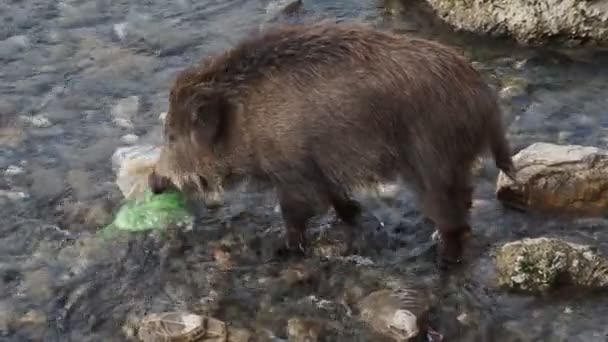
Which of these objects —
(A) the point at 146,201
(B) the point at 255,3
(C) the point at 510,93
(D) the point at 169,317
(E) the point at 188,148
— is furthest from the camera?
(B) the point at 255,3

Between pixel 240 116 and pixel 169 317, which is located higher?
pixel 240 116

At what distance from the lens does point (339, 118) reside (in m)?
5.79

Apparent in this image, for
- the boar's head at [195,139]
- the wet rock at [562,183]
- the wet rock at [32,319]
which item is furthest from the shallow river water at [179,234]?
the boar's head at [195,139]

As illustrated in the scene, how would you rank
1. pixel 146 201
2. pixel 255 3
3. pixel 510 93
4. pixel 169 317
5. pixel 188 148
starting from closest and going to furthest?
pixel 169 317 < pixel 188 148 < pixel 146 201 < pixel 510 93 < pixel 255 3

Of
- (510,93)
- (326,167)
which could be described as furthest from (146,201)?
(510,93)

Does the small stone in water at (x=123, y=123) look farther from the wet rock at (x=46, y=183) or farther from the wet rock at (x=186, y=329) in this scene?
the wet rock at (x=186, y=329)

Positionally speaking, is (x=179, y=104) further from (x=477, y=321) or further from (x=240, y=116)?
(x=477, y=321)

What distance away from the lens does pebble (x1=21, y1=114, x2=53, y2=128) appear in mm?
7812

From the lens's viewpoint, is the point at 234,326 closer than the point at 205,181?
Yes

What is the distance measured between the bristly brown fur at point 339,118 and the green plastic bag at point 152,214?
1.88 ft

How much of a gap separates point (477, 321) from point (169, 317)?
1.65 meters

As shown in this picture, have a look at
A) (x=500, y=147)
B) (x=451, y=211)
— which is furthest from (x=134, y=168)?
(x=500, y=147)

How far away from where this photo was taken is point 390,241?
652 cm

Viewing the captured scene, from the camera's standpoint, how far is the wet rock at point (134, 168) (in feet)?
22.5
